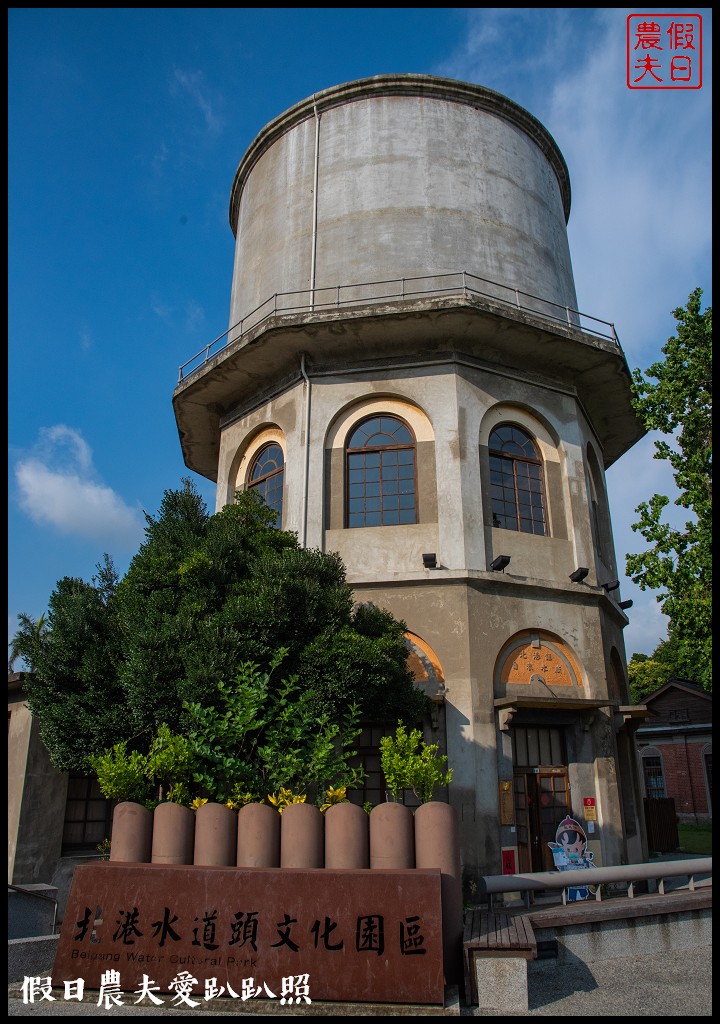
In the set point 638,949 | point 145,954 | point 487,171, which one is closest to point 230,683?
point 145,954

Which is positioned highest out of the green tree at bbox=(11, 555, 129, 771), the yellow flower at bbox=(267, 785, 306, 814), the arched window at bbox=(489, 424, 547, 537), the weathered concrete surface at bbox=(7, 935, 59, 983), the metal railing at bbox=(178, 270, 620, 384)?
the metal railing at bbox=(178, 270, 620, 384)

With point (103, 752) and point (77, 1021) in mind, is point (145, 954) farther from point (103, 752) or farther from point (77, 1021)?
point (103, 752)

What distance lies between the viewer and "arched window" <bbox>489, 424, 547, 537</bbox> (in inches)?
641

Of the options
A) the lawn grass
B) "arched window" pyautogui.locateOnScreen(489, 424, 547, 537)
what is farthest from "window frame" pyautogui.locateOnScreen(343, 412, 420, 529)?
the lawn grass

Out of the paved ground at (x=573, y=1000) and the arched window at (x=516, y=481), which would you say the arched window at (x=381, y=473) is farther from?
the paved ground at (x=573, y=1000)

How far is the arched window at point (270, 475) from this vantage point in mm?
17188

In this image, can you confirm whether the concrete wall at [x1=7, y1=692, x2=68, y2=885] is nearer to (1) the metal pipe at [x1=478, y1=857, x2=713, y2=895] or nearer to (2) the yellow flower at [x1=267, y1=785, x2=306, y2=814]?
(2) the yellow flower at [x1=267, y1=785, x2=306, y2=814]

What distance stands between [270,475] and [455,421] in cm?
449

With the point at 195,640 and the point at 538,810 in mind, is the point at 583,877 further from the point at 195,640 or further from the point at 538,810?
the point at 195,640

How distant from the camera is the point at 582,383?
18.1m

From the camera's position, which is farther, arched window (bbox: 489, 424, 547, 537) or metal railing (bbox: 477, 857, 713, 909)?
arched window (bbox: 489, 424, 547, 537)

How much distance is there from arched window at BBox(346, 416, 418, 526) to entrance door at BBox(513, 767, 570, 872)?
18.0 feet

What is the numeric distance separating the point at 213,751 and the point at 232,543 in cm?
360

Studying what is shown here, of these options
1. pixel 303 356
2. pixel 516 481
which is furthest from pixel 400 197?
pixel 516 481
